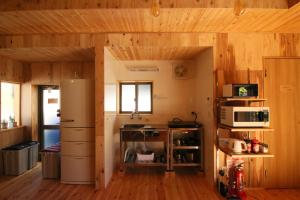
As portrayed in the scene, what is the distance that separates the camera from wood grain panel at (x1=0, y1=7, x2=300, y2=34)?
2.36 m

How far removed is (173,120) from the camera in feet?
13.6

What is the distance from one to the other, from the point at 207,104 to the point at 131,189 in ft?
6.34

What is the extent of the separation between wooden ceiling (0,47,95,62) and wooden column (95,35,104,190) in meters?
0.38

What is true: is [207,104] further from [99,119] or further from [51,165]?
[51,165]

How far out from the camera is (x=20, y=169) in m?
3.68

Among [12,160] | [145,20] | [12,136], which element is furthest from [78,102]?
[12,136]

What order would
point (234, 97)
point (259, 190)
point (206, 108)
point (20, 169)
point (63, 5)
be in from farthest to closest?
point (20, 169), point (206, 108), point (259, 190), point (234, 97), point (63, 5)

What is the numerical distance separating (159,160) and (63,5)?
10.0ft

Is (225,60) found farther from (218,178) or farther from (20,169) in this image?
(20,169)

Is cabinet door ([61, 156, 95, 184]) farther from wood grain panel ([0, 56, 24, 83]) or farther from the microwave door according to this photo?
the microwave door

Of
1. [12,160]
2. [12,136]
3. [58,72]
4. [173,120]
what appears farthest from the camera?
→ [58,72]

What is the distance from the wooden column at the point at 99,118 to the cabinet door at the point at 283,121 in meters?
2.67

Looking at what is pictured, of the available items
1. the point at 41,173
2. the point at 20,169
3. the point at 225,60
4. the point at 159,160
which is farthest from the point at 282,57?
the point at 20,169

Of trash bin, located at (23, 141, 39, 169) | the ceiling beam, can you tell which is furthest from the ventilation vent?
trash bin, located at (23, 141, 39, 169)
